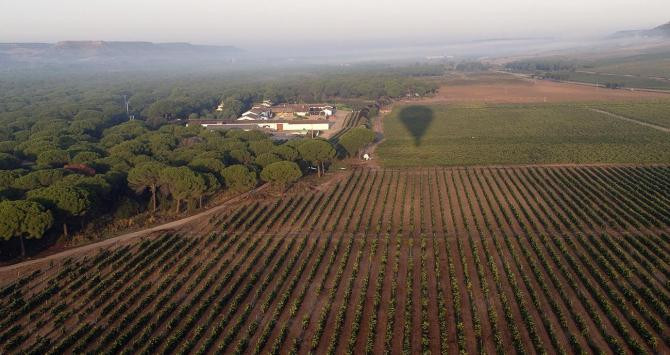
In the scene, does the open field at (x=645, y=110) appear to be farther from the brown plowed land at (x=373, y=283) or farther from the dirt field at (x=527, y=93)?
the brown plowed land at (x=373, y=283)

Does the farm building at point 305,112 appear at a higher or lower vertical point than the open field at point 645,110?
lower

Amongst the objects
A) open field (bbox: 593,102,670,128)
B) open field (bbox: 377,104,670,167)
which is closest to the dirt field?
open field (bbox: 593,102,670,128)

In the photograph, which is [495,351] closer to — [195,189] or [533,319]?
[533,319]

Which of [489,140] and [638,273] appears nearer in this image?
[638,273]

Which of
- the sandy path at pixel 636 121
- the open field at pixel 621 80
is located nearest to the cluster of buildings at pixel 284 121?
the sandy path at pixel 636 121

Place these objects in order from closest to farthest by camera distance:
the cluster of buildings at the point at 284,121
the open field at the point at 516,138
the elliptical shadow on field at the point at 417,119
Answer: the open field at the point at 516,138 < the elliptical shadow on field at the point at 417,119 < the cluster of buildings at the point at 284,121

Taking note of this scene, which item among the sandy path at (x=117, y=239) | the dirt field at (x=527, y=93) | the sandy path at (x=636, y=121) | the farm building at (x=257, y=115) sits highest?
the dirt field at (x=527, y=93)

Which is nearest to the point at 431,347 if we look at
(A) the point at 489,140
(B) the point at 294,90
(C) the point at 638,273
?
(C) the point at 638,273
